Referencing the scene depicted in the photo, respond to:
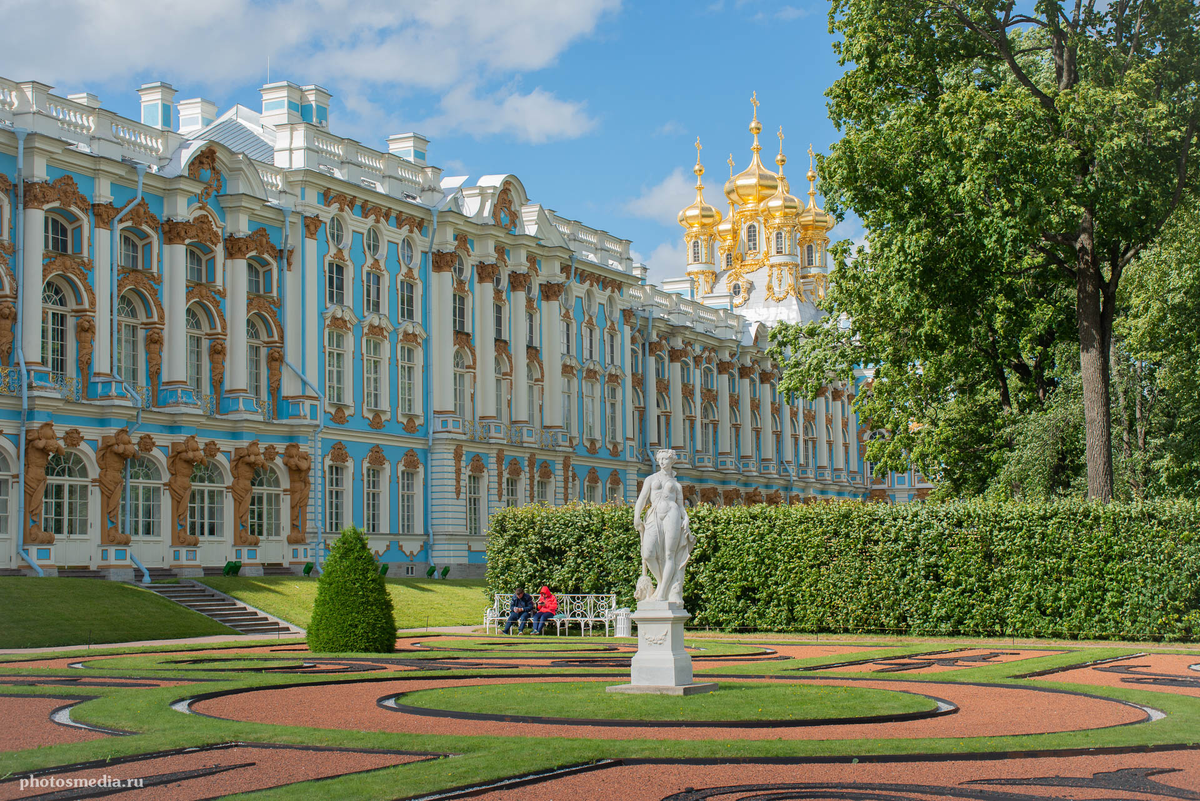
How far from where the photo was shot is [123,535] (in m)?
34.1

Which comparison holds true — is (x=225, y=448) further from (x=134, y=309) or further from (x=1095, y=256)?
(x=1095, y=256)

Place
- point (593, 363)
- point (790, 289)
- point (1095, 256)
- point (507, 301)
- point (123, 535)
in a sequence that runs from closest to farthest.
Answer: point (1095, 256) < point (123, 535) < point (507, 301) < point (593, 363) < point (790, 289)

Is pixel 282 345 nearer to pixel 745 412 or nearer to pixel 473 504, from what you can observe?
pixel 473 504

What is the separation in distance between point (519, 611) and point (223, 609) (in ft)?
23.3

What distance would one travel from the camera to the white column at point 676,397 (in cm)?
6525

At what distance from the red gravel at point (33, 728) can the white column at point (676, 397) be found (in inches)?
2045

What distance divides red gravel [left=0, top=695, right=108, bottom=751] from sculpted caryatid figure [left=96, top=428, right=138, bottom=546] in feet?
67.5

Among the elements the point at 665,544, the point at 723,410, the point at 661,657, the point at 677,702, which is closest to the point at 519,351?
the point at 723,410

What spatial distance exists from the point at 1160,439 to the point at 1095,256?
6917mm

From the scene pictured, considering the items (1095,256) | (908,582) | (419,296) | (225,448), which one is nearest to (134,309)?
(225,448)

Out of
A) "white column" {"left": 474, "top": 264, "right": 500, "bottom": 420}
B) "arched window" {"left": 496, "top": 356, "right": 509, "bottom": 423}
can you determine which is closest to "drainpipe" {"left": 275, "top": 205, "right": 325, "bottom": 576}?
"white column" {"left": 474, "top": 264, "right": 500, "bottom": 420}

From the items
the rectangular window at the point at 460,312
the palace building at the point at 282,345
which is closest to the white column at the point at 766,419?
the palace building at the point at 282,345

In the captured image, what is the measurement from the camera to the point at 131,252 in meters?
35.9

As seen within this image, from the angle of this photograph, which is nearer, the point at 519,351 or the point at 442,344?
the point at 442,344
